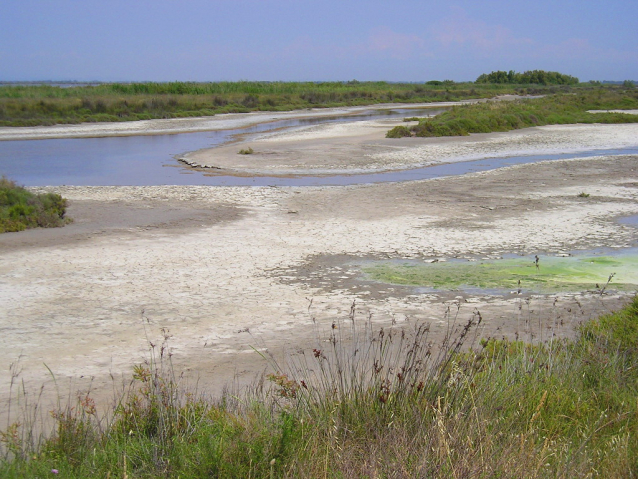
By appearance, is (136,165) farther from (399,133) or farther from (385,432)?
(385,432)

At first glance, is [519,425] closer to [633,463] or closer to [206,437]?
[633,463]

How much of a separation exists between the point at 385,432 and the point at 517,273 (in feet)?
21.8

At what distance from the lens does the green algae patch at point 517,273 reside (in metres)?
9.55

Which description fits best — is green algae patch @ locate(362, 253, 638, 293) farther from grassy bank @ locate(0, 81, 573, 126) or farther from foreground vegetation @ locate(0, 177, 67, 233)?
grassy bank @ locate(0, 81, 573, 126)

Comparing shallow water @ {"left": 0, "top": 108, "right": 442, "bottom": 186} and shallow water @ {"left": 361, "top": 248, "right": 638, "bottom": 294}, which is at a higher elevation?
shallow water @ {"left": 0, "top": 108, "right": 442, "bottom": 186}

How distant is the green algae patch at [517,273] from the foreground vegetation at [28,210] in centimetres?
722

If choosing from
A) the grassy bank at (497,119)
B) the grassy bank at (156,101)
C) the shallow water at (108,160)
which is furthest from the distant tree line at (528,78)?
the shallow water at (108,160)

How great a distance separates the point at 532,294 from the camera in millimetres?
9195

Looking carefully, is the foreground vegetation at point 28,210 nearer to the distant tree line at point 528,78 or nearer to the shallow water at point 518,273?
the shallow water at point 518,273

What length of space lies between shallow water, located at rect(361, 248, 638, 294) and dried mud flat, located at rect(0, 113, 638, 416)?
367 mm

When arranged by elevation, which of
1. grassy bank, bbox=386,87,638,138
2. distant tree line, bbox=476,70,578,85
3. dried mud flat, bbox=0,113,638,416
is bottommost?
dried mud flat, bbox=0,113,638,416

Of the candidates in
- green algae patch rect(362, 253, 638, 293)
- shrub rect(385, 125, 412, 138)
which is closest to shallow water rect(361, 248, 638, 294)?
green algae patch rect(362, 253, 638, 293)

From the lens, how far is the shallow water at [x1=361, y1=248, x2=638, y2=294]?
9.51 m

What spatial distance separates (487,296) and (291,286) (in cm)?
276
